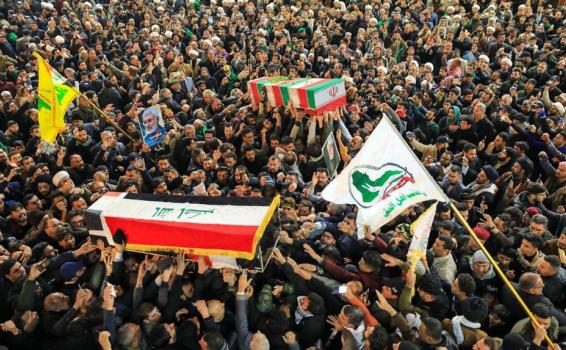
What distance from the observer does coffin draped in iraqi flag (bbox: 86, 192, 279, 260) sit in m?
3.77

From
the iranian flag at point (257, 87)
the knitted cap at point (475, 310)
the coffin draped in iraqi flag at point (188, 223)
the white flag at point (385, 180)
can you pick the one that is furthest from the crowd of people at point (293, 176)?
the white flag at point (385, 180)

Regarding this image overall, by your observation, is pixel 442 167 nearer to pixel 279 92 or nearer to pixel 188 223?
pixel 279 92

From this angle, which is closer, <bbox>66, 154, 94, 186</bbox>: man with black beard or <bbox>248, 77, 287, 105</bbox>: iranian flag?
<bbox>66, 154, 94, 186</bbox>: man with black beard

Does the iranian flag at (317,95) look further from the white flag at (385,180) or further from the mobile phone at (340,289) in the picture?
the mobile phone at (340,289)

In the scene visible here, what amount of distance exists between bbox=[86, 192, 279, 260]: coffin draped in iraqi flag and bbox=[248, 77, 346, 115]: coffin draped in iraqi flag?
124 inches

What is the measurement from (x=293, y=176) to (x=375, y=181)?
2.25 metres

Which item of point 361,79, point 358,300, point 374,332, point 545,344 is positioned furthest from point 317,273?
point 361,79

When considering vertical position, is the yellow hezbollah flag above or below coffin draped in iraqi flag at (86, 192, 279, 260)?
above

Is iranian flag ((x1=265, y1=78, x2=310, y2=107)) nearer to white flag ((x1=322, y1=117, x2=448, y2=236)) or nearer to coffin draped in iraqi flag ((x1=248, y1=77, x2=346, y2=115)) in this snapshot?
coffin draped in iraqi flag ((x1=248, y1=77, x2=346, y2=115))

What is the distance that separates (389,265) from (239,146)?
12.9 ft

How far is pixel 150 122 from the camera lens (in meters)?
6.88

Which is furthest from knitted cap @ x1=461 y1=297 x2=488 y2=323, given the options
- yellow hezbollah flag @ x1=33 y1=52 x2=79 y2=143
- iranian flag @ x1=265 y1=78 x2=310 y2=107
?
yellow hezbollah flag @ x1=33 y1=52 x2=79 y2=143

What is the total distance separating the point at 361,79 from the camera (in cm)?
980

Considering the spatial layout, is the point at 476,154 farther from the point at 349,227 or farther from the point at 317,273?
the point at 317,273
